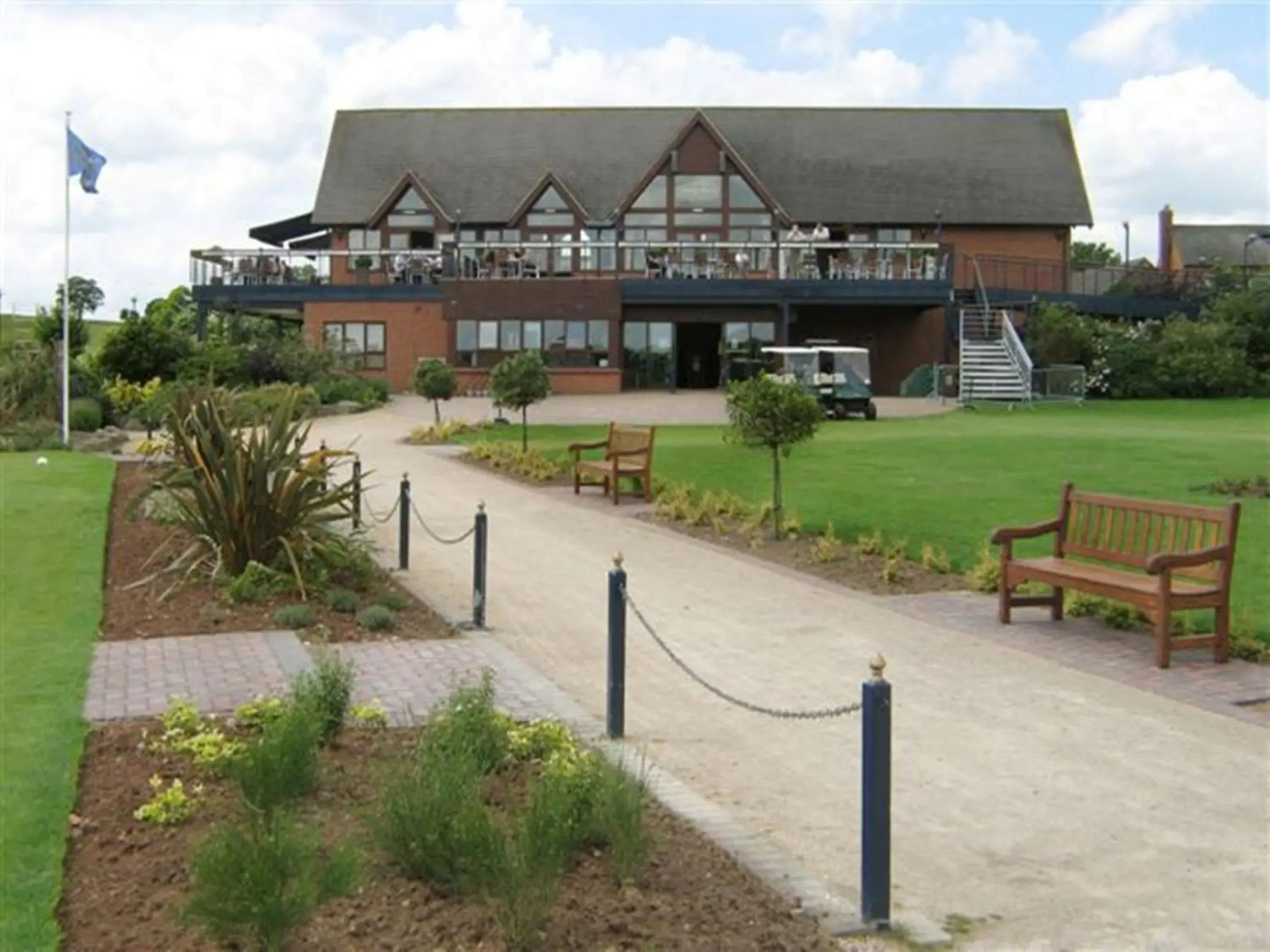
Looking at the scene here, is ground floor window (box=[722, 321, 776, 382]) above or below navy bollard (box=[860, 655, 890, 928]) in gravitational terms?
above

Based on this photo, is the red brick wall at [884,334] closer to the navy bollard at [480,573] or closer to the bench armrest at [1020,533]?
the bench armrest at [1020,533]

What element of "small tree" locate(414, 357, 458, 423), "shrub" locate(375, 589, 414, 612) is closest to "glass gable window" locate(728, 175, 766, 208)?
"small tree" locate(414, 357, 458, 423)

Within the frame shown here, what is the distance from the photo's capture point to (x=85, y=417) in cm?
3359

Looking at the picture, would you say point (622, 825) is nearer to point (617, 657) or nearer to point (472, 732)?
point (472, 732)

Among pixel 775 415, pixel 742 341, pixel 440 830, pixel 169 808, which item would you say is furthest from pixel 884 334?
pixel 440 830

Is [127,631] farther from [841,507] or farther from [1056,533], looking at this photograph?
[841,507]

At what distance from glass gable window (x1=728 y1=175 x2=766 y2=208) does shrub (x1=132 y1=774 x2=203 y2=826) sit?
5221cm

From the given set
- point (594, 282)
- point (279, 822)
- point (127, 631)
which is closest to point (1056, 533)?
point (127, 631)

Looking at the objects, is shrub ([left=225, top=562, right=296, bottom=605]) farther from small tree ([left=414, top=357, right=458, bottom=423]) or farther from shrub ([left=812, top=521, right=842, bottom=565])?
small tree ([left=414, top=357, right=458, bottom=423])

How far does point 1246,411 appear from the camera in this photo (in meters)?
39.7

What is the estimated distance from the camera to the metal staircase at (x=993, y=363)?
1730 inches

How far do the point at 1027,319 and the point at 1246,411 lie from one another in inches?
450

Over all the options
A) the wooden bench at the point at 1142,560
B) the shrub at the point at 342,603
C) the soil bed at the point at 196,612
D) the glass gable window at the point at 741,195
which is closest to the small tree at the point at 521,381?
the soil bed at the point at 196,612

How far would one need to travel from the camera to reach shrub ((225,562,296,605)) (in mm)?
11516
